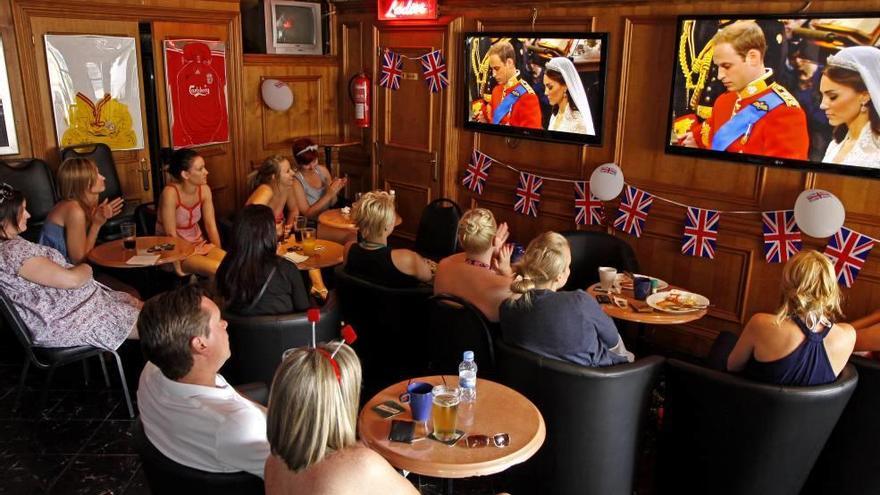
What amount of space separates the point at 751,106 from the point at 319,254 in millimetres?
2734

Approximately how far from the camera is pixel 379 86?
6828mm

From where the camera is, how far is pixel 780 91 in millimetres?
4152

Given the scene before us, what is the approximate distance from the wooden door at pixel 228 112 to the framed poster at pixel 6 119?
3.70 ft

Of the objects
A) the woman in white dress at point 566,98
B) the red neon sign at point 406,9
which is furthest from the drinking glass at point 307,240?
the red neon sign at point 406,9

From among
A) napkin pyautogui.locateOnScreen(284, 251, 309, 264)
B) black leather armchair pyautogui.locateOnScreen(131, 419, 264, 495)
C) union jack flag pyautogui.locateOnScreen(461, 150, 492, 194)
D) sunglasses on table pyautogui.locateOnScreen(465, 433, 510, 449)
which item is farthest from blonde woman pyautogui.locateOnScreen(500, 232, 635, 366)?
union jack flag pyautogui.locateOnScreen(461, 150, 492, 194)

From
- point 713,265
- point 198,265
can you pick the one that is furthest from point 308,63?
point 713,265

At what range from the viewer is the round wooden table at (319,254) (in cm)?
427

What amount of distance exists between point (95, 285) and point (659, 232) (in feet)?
11.5

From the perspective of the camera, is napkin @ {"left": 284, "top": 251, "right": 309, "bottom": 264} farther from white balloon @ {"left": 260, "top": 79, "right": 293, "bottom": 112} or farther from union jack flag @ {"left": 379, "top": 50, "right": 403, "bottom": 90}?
white balloon @ {"left": 260, "top": 79, "right": 293, "bottom": 112}

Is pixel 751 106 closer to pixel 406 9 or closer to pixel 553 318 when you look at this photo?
pixel 553 318

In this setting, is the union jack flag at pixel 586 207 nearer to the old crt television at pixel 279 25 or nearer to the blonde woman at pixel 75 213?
the blonde woman at pixel 75 213

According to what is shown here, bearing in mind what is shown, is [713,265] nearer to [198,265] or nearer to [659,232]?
[659,232]

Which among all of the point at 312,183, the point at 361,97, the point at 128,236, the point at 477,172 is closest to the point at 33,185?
the point at 128,236

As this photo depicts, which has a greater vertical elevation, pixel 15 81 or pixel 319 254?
pixel 15 81
